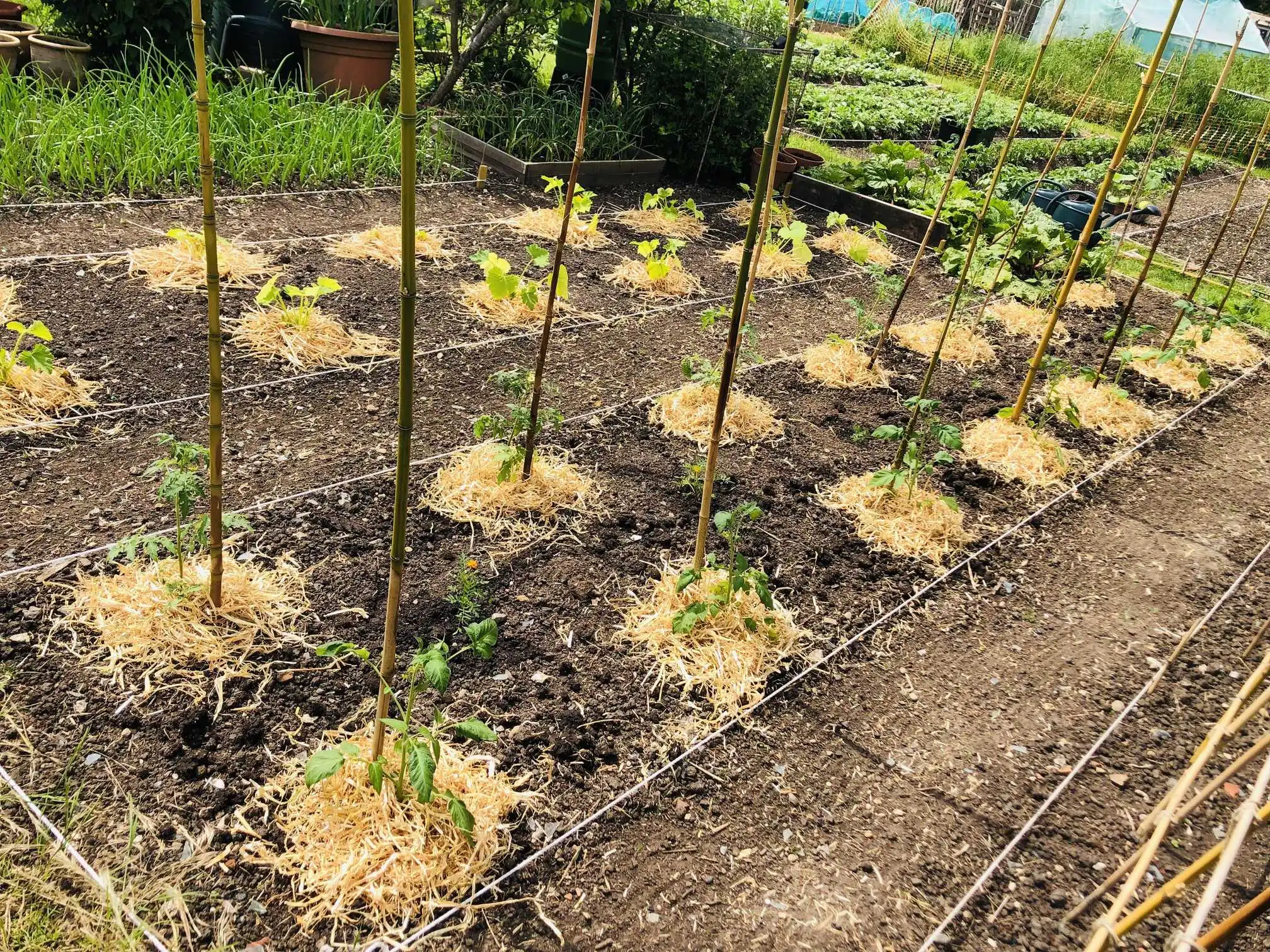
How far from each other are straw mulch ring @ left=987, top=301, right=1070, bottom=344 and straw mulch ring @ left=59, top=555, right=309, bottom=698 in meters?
4.08

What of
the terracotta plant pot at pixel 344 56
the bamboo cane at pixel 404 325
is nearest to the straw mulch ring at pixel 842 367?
the bamboo cane at pixel 404 325

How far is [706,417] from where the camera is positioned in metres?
3.37

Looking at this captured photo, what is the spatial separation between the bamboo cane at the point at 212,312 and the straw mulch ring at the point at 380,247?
2.41m

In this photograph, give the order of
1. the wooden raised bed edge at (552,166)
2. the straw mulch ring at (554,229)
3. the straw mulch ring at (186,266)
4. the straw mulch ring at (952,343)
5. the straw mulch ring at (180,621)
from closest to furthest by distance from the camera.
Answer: the straw mulch ring at (180,621) < the straw mulch ring at (186,266) < the straw mulch ring at (952,343) < the straw mulch ring at (554,229) < the wooden raised bed edge at (552,166)

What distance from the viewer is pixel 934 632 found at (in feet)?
8.47

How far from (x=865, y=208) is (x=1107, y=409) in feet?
9.19

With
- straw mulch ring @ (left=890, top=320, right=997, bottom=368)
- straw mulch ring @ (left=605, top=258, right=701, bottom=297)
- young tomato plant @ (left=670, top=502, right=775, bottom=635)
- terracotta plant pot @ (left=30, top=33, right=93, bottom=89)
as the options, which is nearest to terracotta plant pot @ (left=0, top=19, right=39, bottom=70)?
terracotta plant pot @ (left=30, top=33, right=93, bottom=89)

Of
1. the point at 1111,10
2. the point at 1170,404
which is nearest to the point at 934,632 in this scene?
the point at 1170,404

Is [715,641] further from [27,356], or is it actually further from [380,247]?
[380,247]

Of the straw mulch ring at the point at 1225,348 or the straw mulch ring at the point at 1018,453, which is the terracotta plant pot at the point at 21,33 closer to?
the straw mulch ring at the point at 1018,453

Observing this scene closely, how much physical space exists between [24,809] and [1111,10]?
22001mm

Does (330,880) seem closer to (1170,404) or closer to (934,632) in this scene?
(934,632)

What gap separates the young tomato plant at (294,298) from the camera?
3.21 meters

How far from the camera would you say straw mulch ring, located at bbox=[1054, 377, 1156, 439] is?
390cm
